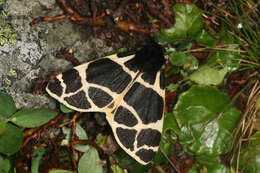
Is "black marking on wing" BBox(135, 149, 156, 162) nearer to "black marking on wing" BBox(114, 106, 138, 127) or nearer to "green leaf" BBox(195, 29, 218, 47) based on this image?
"black marking on wing" BBox(114, 106, 138, 127)

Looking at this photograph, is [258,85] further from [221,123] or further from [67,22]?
[67,22]

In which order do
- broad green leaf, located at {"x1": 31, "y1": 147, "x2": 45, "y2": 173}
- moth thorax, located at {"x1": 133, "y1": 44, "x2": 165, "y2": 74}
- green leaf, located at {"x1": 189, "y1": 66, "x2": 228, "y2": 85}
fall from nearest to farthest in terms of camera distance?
broad green leaf, located at {"x1": 31, "y1": 147, "x2": 45, "y2": 173}
moth thorax, located at {"x1": 133, "y1": 44, "x2": 165, "y2": 74}
green leaf, located at {"x1": 189, "y1": 66, "x2": 228, "y2": 85}

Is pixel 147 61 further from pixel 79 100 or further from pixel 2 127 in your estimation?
pixel 2 127

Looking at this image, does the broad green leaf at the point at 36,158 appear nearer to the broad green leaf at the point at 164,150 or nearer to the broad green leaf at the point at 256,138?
the broad green leaf at the point at 164,150

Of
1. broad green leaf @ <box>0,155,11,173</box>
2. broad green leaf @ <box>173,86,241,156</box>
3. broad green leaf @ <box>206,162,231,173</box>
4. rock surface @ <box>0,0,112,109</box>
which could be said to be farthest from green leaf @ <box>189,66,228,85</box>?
broad green leaf @ <box>0,155,11,173</box>

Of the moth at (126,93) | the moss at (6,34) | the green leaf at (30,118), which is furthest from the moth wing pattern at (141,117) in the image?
the moss at (6,34)

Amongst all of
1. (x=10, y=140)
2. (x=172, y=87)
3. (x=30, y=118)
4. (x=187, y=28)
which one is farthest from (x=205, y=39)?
(x=10, y=140)
